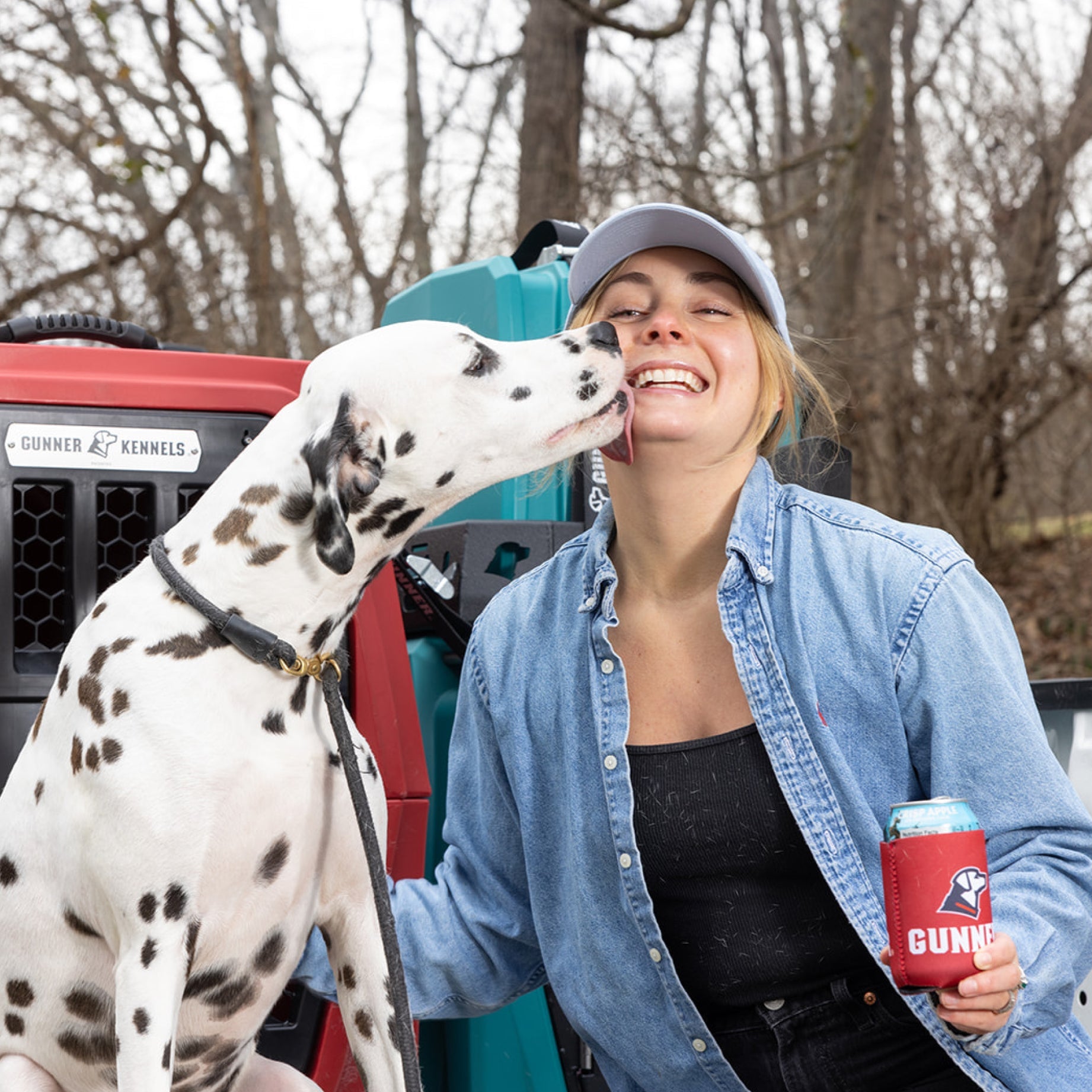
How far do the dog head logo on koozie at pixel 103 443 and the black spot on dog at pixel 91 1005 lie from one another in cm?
88

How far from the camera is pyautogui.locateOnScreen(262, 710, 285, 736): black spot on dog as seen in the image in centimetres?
187

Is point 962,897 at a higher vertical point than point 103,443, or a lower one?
lower

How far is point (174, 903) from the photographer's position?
1778 mm

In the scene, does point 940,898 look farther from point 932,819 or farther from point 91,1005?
point 91,1005

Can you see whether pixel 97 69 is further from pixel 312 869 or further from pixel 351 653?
pixel 312 869

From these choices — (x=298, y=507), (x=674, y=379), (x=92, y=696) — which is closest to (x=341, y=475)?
(x=298, y=507)

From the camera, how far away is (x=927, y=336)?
747cm

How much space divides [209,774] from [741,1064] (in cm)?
95

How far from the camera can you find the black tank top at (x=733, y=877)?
2.00 meters

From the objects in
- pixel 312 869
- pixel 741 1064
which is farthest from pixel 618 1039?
pixel 312 869

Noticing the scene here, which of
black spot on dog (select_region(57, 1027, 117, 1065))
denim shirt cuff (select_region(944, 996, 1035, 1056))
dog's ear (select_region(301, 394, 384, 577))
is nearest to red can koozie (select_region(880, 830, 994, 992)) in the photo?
denim shirt cuff (select_region(944, 996, 1035, 1056))

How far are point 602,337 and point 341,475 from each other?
1.63ft

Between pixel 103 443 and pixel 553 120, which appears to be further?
pixel 553 120

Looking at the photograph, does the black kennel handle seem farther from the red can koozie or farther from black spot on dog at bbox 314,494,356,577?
the red can koozie
